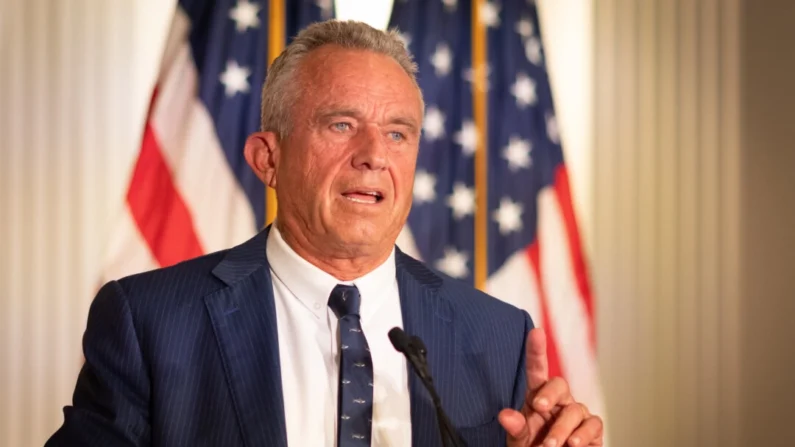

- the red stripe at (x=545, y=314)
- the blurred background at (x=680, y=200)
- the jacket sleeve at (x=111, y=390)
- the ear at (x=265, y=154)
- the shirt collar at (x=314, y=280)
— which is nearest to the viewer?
the jacket sleeve at (x=111, y=390)

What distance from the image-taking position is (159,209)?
3.15 meters

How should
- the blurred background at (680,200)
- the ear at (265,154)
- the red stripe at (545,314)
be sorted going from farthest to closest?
the blurred background at (680,200), the red stripe at (545,314), the ear at (265,154)

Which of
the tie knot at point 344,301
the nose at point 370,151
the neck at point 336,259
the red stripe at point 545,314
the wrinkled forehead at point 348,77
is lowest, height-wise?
Answer: the red stripe at point 545,314

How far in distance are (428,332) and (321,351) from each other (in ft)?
0.82

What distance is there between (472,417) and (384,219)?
45 centimetres

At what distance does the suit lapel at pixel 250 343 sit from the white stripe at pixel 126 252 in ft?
4.73

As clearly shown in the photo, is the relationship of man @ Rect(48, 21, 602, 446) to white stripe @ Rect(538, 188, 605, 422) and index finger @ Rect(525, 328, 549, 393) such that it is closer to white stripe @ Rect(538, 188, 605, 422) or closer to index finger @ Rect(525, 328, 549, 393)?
index finger @ Rect(525, 328, 549, 393)

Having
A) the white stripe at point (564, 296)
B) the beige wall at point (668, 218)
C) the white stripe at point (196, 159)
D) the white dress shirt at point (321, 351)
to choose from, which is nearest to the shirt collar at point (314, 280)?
the white dress shirt at point (321, 351)

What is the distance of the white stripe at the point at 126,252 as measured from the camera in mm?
3062

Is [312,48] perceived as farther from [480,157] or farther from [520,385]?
[480,157]

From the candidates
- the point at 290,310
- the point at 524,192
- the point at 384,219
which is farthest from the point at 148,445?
the point at 524,192

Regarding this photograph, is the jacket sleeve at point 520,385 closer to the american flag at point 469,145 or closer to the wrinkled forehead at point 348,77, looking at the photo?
the wrinkled forehead at point 348,77

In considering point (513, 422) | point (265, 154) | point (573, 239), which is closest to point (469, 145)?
point (573, 239)

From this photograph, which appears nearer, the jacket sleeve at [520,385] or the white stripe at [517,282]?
the jacket sleeve at [520,385]
